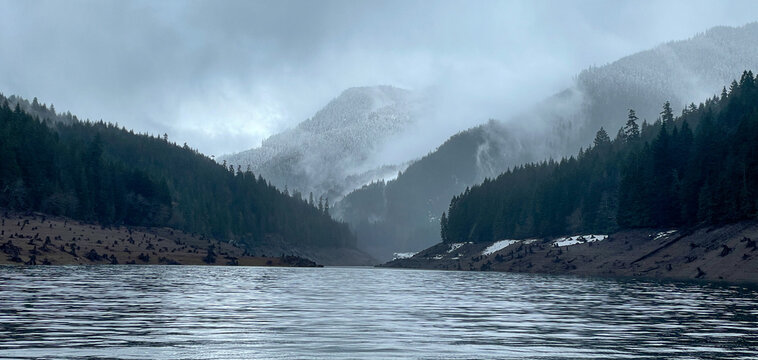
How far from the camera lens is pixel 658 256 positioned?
5571 inches

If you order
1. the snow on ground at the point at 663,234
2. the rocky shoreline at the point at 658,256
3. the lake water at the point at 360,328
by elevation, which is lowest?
the lake water at the point at 360,328

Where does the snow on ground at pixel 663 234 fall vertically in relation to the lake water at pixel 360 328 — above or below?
above

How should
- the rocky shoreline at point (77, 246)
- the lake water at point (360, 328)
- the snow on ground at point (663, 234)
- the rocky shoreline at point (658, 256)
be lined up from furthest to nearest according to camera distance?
the snow on ground at point (663, 234) < the rocky shoreline at point (77, 246) < the rocky shoreline at point (658, 256) < the lake water at point (360, 328)

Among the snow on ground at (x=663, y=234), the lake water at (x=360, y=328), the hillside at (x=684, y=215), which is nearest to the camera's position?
the lake water at (x=360, y=328)

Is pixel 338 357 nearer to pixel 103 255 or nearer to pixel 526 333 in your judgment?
pixel 526 333

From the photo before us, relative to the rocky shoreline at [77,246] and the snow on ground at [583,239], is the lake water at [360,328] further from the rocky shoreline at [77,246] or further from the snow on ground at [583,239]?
the snow on ground at [583,239]

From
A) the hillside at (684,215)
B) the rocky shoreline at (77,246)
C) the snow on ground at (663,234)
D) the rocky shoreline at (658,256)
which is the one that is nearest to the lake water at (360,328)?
the rocky shoreline at (658,256)

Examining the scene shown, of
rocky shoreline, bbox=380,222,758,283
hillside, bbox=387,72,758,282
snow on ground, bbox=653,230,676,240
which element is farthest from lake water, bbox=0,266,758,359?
snow on ground, bbox=653,230,676,240

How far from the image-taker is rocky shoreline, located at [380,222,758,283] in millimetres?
113875

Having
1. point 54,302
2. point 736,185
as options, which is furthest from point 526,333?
point 736,185

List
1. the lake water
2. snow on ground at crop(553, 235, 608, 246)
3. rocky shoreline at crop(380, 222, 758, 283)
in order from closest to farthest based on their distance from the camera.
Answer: the lake water, rocky shoreline at crop(380, 222, 758, 283), snow on ground at crop(553, 235, 608, 246)

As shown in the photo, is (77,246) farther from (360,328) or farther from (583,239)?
(360,328)

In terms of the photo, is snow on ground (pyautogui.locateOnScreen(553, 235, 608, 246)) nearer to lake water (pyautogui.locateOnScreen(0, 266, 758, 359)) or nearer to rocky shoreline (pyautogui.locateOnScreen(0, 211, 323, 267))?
rocky shoreline (pyautogui.locateOnScreen(0, 211, 323, 267))

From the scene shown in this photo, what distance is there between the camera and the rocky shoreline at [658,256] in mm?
113875
